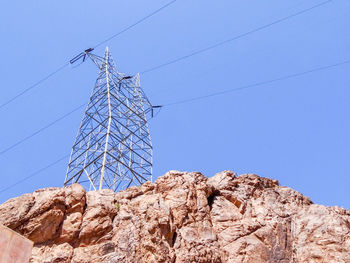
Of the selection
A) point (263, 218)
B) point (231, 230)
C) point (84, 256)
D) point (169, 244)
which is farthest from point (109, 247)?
point (263, 218)

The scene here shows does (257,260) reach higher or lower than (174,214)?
lower

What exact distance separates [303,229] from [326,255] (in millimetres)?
2557

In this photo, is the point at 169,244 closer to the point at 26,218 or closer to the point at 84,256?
the point at 84,256

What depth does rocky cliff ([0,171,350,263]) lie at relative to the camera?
21719 millimetres

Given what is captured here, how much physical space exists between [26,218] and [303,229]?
587 inches

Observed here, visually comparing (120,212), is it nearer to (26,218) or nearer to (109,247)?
(109,247)

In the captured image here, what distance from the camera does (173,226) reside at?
75.9 ft

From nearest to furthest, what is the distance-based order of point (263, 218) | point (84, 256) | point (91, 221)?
1. point (84, 256)
2. point (91, 221)
3. point (263, 218)

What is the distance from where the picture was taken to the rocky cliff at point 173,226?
21.7m

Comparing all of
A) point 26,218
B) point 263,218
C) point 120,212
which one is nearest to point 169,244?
point 120,212

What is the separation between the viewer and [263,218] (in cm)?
2472

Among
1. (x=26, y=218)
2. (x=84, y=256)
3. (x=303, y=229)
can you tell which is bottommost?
(x=84, y=256)

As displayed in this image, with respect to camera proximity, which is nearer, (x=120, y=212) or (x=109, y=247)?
(x=109, y=247)

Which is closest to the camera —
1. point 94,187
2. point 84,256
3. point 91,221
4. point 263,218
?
point 84,256
